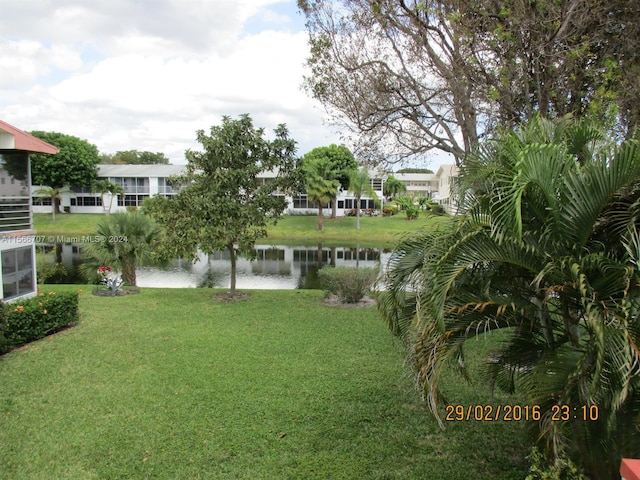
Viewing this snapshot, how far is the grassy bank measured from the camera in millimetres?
35688

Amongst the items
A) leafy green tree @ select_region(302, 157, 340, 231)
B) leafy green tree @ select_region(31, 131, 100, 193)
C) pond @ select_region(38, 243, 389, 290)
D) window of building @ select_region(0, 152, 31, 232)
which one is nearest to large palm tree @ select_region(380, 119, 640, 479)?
pond @ select_region(38, 243, 389, 290)

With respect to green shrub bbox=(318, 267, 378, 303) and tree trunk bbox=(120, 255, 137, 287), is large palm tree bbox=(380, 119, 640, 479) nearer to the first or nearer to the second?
green shrub bbox=(318, 267, 378, 303)

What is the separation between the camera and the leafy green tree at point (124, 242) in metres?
14.3

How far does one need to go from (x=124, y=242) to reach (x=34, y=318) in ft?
18.5

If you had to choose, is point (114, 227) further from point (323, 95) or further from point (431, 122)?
point (431, 122)

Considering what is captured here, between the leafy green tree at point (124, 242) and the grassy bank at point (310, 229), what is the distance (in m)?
19.8

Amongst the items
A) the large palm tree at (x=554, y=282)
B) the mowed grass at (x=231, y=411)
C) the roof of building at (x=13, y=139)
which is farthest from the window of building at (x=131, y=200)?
the large palm tree at (x=554, y=282)

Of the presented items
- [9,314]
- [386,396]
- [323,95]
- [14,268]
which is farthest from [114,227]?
[386,396]

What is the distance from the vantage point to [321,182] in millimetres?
37062

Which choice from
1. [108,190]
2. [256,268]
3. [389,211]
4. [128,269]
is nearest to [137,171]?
[108,190]

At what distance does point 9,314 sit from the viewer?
27.7 feet

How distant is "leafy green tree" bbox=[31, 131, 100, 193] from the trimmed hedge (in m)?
37.9
